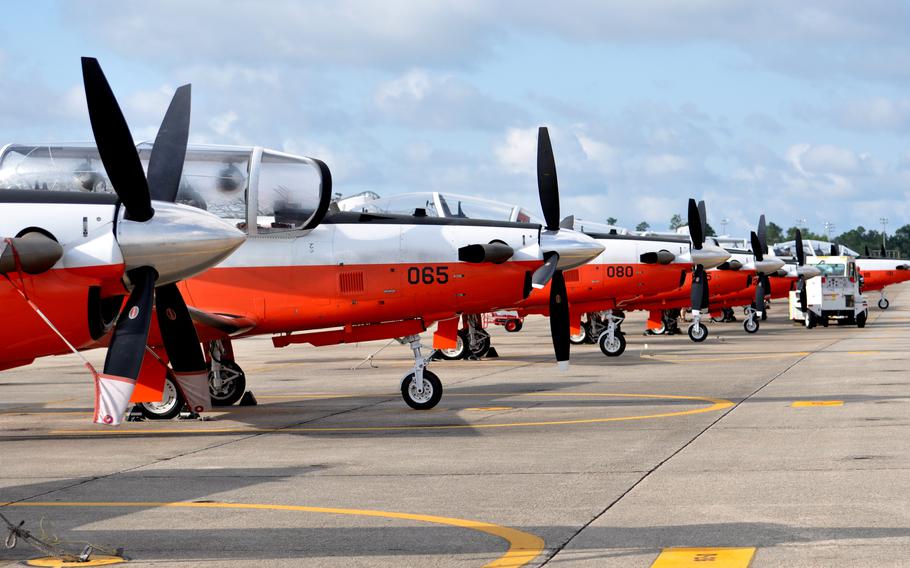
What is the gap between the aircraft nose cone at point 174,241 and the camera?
37.3 ft

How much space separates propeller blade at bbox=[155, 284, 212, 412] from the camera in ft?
41.6

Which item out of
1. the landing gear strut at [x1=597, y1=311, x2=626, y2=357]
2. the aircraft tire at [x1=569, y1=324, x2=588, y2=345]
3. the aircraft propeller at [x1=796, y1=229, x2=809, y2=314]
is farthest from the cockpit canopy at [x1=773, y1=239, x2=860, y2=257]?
the landing gear strut at [x1=597, y1=311, x2=626, y2=357]

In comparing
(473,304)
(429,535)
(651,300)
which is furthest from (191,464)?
(651,300)

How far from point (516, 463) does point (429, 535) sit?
3.58 meters

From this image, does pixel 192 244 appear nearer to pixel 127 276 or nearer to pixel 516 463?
pixel 127 276

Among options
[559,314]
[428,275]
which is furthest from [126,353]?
[559,314]

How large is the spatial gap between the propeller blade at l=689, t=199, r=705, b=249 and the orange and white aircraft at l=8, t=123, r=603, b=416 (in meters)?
16.5

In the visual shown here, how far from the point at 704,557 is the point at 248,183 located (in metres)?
10.2

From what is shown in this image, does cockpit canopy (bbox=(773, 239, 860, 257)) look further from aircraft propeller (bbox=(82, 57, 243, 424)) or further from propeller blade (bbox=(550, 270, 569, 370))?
aircraft propeller (bbox=(82, 57, 243, 424))

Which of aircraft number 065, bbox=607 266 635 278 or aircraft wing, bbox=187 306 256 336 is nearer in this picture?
Result: aircraft wing, bbox=187 306 256 336

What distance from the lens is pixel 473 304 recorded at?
1772cm

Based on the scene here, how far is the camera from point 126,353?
10461 millimetres

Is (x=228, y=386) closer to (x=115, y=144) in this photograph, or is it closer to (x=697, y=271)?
(x=115, y=144)

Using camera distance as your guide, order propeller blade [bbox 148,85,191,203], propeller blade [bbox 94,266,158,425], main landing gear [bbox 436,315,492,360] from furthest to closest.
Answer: main landing gear [bbox 436,315,492,360] → propeller blade [bbox 148,85,191,203] → propeller blade [bbox 94,266,158,425]
